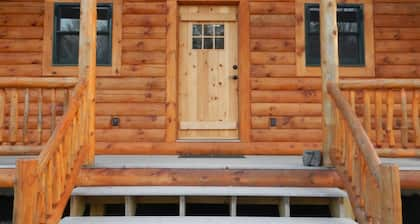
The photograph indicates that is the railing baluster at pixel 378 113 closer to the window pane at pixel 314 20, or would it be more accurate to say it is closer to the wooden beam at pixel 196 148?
the wooden beam at pixel 196 148

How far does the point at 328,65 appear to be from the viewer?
10.7ft

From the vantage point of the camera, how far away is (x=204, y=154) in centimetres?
478

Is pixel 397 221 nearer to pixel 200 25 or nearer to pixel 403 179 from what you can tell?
pixel 403 179

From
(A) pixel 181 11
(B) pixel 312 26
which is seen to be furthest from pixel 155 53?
(B) pixel 312 26

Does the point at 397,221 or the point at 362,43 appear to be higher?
the point at 362,43

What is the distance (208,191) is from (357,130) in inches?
50.8

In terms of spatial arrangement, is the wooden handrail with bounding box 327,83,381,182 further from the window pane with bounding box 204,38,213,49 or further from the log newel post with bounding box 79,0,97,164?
the window pane with bounding box 204,38,213,49

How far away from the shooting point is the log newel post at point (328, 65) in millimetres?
3234

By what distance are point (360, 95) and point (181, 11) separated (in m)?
2.89

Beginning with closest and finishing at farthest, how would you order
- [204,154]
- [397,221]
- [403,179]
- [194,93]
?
[397,221], [403,179], [204,154], [194,93]

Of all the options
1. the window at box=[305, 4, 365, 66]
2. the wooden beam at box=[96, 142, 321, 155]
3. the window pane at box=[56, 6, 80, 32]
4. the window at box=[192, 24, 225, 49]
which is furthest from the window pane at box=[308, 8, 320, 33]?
the window pane at box=[56, 6, 80, 32]

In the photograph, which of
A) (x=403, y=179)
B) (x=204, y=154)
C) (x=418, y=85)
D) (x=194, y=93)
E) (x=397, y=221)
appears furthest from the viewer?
(x=194, y=93)

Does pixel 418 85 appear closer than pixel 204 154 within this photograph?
Yes

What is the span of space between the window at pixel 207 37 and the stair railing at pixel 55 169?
2299 millimetres
